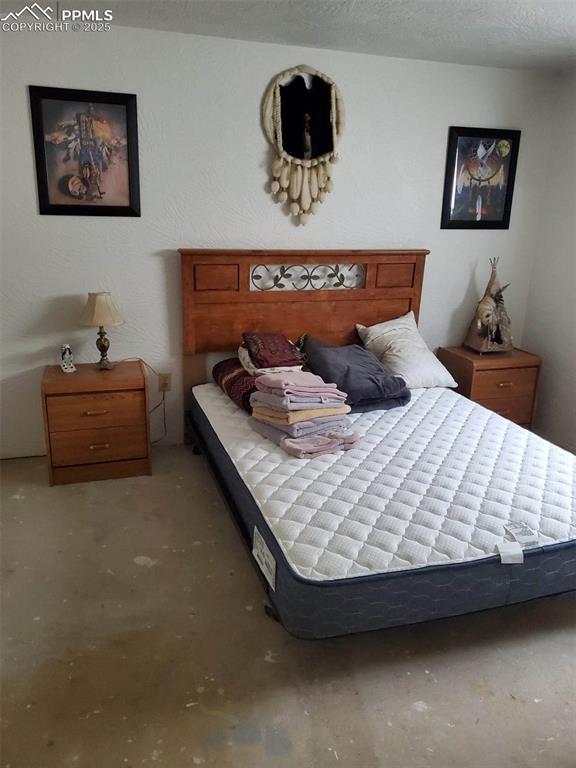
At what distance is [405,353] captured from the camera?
337 centimetres

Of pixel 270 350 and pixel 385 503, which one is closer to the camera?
pixel 385 503

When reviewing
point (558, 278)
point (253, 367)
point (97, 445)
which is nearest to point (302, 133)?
point (253, 367)

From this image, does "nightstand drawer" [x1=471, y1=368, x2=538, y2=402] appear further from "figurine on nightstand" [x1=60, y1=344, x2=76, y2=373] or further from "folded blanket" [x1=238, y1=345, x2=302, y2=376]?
"figurine on nightstand" [x1=60, y1=344, x2=76, y2=373]

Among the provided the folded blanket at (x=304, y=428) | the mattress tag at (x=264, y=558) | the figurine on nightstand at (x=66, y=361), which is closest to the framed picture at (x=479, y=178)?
the folded blanket at (x=304, y=428)

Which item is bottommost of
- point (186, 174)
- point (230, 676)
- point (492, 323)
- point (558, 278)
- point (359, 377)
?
point (230, 676)

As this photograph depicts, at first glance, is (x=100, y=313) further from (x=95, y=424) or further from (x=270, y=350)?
(x=270, y=350)

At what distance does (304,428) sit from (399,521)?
2.36ft

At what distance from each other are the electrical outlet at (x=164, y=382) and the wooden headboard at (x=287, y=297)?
191 mm

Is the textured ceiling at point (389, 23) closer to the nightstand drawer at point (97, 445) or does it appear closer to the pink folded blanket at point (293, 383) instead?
the pink folded blanket at point (293, 383)

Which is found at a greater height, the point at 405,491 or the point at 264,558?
the point at 405,491

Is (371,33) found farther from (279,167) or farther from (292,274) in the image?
(292,274)

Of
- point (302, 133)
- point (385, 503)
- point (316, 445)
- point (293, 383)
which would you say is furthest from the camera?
point (302, 133)

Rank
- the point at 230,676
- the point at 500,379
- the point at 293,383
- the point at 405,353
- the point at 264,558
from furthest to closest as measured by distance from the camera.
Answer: the point at 500,379 < the point at 405,353 < the point at 293,383 < the point at 264,558 < the point at 230,676

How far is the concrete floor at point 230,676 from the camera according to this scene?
5.24 ft
